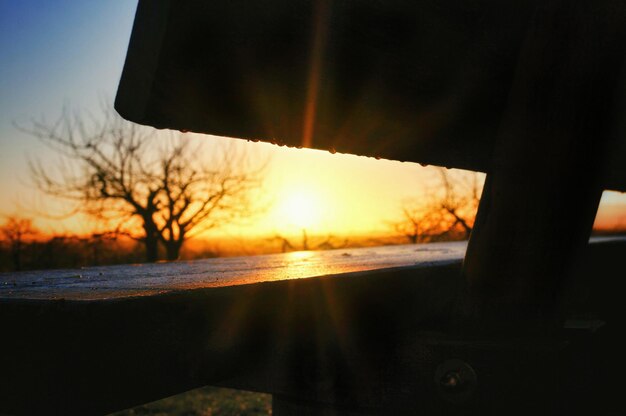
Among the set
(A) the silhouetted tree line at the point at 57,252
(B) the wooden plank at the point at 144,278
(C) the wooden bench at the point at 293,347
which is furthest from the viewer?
(A) the silhouetted tree line at the point at 57,252

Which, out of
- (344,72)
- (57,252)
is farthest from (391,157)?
(57,252)

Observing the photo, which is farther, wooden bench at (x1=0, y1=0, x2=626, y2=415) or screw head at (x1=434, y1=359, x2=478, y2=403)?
screw head at (x1=434, y1=359, x2=478, y2=403)

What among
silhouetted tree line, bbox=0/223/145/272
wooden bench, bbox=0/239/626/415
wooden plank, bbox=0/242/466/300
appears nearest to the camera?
wooden bench, bbox=0/239/626/415

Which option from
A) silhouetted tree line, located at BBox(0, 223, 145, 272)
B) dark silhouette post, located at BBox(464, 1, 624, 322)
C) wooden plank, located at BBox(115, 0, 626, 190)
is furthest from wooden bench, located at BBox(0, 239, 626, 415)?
silhouetted tree line, located at BBox(0, 223, 145, 272)

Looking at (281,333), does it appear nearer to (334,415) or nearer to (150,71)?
(334,415)

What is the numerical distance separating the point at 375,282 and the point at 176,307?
65cm

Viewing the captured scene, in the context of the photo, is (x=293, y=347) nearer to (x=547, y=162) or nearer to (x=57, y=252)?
(x=547, y=162)

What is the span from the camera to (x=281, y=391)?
1.32 m

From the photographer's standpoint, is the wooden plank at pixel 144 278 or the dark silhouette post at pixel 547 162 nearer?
the wooden plank at pixel 144 278

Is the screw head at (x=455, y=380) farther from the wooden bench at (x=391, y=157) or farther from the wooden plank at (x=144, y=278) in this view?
the wooden plank at (x=144, y=278)

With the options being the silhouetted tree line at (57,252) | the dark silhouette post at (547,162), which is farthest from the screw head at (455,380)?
the silhouetted tree line at (57,252)

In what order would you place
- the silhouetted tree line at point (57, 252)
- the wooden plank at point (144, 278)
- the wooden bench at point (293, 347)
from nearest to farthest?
the wooden bench at point (293, 347) → the wooden plank at point (144, 278) → the silhouetted tree line at point (57, 252)

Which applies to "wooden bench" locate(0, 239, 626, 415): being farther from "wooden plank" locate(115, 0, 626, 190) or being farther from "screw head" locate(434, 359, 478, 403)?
"wooden plank" locate(115, 0, 626, 190)

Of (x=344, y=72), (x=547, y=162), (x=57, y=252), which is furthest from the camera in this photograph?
(x=57, y=252)
